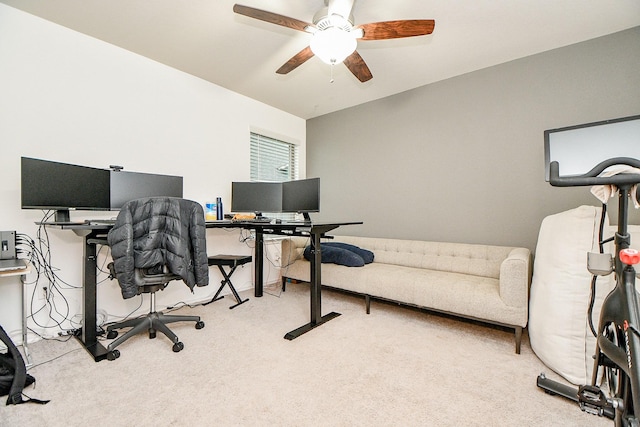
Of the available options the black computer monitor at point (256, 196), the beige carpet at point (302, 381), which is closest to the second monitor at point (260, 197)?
the black computer monitor at point (256, 196)

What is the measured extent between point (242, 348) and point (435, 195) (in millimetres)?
2571

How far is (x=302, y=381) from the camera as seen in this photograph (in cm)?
165

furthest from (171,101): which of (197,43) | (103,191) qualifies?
(103,191)

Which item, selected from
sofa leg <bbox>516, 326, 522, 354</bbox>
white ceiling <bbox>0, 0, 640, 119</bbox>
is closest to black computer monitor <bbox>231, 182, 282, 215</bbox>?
white ceiling <bbox>0, 0, 640, 119</bbox>

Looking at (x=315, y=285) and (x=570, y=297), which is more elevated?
(x=570, y=297)

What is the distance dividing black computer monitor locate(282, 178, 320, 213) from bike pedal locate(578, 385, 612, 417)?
7.43 feet

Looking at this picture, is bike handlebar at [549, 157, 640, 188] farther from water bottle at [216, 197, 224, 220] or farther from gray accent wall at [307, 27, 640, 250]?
water bottle at [216, 197, 224, 220]

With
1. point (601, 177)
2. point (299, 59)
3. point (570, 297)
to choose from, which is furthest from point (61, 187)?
point (570, 297)

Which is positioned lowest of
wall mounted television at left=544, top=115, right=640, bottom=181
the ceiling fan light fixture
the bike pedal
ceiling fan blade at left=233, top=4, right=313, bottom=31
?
the bike pedal

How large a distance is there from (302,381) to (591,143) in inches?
97.1

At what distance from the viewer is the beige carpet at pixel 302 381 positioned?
137 cm

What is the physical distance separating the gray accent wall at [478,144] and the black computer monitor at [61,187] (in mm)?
2802

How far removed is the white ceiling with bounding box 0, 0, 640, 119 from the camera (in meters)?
2.07

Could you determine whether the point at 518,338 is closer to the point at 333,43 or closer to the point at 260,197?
the point at 333,43
